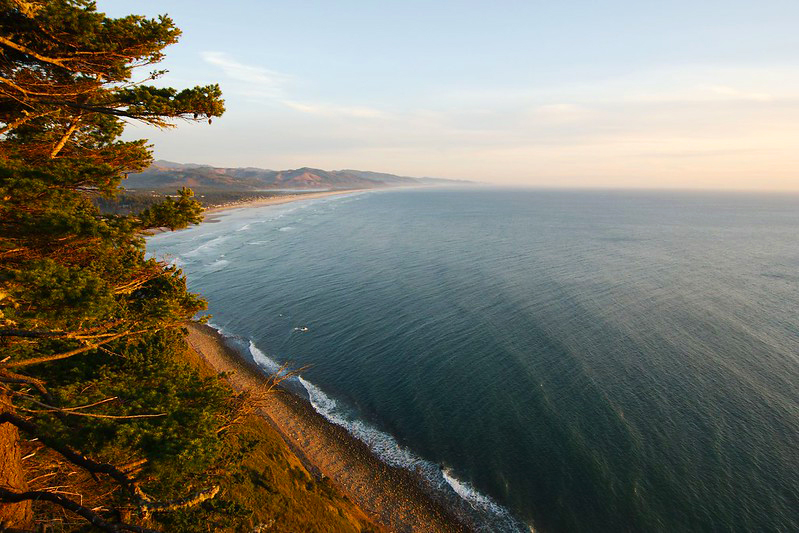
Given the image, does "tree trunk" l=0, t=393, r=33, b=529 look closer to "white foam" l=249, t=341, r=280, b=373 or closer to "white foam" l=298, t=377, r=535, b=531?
"white foam" l=298, t=377, r=535, b=531

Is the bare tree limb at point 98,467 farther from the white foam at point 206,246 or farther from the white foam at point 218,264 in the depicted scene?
the white foam at point 206,246

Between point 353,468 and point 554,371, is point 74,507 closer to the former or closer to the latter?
point 353,468

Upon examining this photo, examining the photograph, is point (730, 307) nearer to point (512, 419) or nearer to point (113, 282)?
point (512, 419)

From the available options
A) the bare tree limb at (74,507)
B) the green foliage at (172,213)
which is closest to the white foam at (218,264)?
the green foliage at (172,213)

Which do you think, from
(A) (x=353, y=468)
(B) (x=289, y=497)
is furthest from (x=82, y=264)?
(A) (x=353, y=468)

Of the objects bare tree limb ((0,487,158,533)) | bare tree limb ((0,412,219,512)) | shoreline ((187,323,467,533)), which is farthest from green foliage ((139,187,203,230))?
shoreline ((187,323,467,533))
